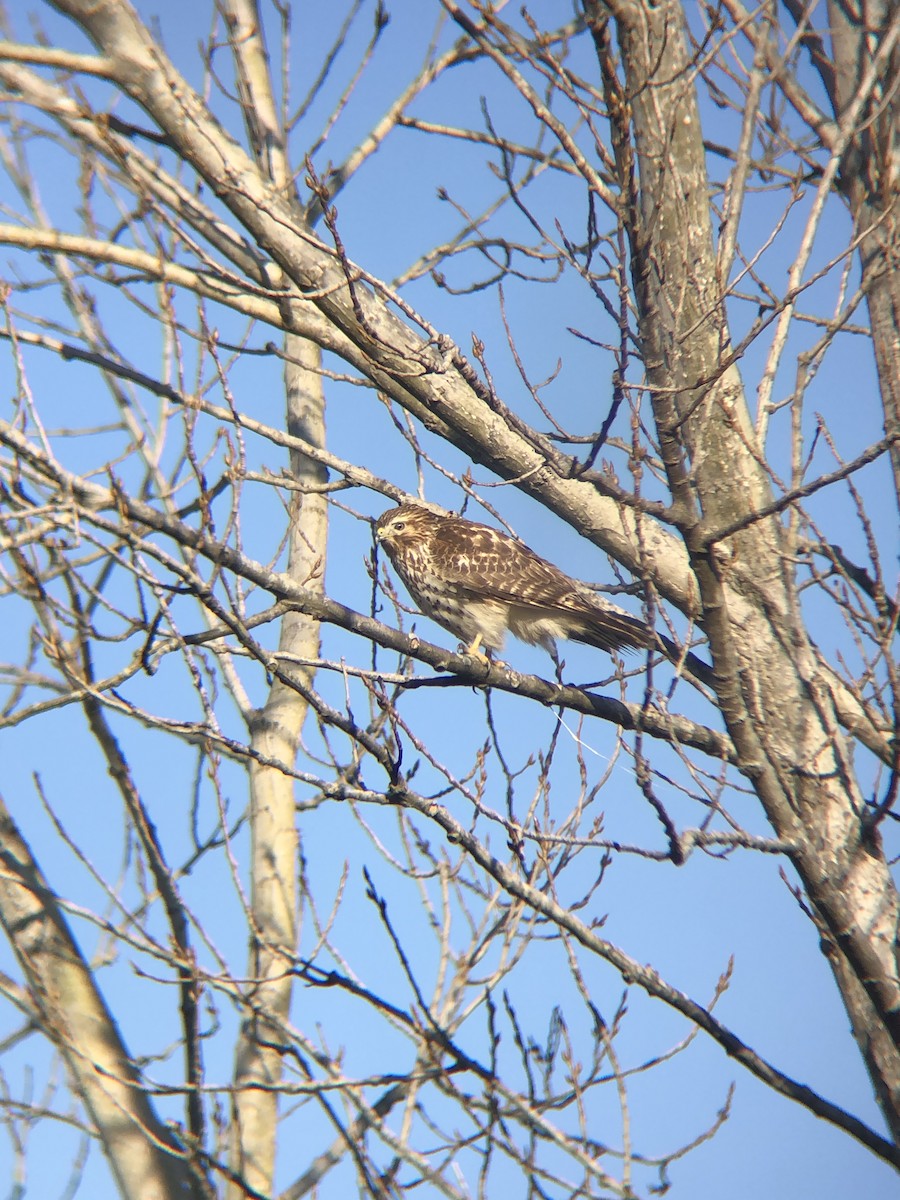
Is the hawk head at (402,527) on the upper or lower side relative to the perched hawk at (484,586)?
upper

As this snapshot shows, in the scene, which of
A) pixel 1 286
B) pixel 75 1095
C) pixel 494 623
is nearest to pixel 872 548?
pixel 494 623

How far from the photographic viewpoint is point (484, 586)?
5406 millimetres

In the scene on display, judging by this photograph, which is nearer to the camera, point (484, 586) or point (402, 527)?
point (484, 586)

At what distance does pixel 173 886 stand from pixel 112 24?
3.41 m

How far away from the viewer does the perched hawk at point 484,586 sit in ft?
17.1

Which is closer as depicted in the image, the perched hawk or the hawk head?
the perched hawk

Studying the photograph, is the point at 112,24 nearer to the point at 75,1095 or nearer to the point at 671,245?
the point at 671,245

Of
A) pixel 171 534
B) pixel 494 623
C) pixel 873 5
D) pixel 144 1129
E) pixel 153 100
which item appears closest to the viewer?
pixel 171 534

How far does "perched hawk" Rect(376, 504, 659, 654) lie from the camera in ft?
17.1

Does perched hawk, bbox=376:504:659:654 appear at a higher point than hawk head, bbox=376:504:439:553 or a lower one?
lower

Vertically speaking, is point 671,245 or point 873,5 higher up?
point 873,5

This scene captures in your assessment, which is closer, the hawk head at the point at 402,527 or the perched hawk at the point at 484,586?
the perched hawk at the point at 484,586

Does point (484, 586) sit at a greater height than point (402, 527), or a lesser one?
lesser

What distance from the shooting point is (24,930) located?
409 centimetres
